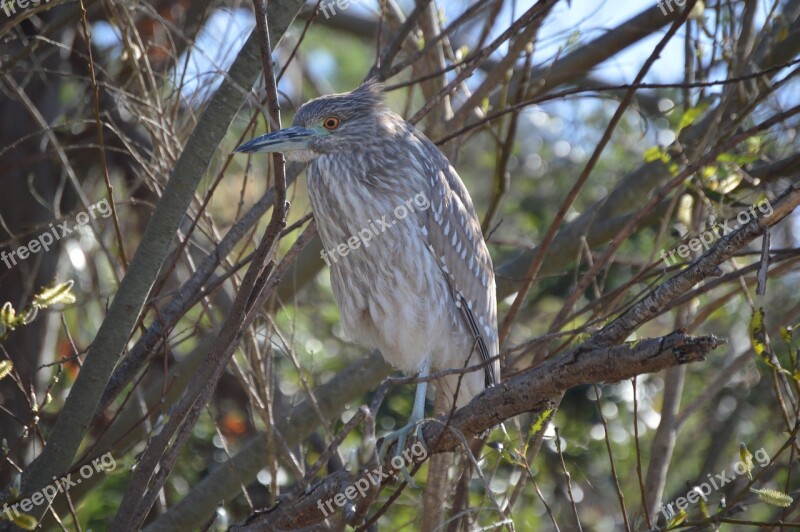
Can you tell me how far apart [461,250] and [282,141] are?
1016mm

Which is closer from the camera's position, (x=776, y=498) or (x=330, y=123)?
(x=776, y=498)

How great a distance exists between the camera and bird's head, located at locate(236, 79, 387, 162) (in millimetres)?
3775

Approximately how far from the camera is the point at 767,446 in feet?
19.6

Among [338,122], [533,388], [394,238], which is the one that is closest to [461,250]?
[394,238]

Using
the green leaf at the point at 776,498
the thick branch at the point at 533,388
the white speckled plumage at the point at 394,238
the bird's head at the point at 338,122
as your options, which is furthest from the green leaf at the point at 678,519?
the bird's head at the point at 338,122

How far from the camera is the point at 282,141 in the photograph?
3453 millimetres

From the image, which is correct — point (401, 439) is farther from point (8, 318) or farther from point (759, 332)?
point (8, 318)

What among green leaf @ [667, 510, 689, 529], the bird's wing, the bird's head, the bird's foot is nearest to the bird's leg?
the bird's foot

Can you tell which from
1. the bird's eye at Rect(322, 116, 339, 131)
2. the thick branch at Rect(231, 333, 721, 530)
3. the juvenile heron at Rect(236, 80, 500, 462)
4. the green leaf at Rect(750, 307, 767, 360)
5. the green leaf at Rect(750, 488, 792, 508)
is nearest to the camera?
the thick branch at Rect(231, 333, 721, 530)

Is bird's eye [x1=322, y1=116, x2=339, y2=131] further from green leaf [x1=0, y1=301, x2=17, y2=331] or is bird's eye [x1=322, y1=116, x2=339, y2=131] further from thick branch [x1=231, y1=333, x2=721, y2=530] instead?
green leaf [x1=0, y1=301, x2=17, y2=331]

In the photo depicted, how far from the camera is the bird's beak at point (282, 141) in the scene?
3.24 m

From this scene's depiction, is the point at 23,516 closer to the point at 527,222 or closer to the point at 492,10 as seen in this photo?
the point at 492,10

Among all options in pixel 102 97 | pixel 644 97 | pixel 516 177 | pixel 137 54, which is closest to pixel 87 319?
pixel 102 97

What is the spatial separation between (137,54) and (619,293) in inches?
89.6
